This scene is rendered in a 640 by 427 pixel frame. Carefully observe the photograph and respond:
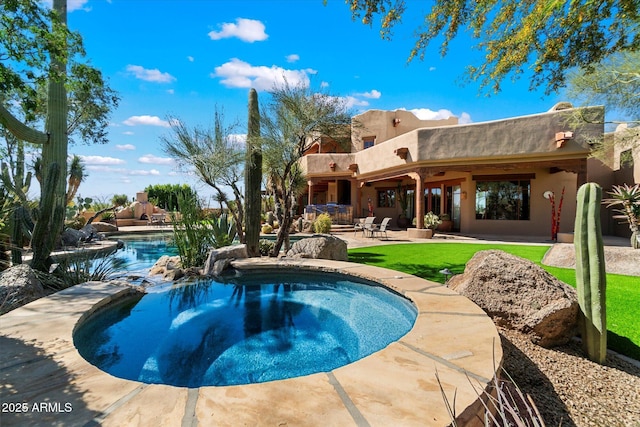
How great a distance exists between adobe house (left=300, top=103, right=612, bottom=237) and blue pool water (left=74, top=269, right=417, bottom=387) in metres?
5.34

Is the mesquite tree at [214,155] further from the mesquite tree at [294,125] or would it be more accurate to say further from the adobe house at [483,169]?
the adobe house at [483,169]

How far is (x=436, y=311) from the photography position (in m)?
3.64

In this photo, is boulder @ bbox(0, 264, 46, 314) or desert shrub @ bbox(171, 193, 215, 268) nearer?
boulder @ bbox(0, 264, 46, 314)

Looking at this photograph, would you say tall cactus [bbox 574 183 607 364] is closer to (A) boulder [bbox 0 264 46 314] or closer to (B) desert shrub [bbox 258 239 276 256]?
(A) boulder [bbox 0 264 46 314]

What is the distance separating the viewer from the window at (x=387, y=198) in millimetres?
22859

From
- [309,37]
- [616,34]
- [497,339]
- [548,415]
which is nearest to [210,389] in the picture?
[497,339]

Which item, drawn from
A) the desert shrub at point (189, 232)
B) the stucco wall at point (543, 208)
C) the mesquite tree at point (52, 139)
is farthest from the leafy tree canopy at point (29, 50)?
the stucco wall at point (543, 208)

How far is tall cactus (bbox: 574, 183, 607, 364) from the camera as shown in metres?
3.34

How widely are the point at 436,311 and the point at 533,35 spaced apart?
4.86 metres

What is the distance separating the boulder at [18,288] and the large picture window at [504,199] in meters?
18.1

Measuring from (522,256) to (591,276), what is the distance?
22.4ft

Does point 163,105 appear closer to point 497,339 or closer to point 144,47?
point 144,47

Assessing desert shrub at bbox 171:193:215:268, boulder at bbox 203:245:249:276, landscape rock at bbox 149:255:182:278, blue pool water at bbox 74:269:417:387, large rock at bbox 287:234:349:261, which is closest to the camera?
blue pool water at bbox 74:269:417:387

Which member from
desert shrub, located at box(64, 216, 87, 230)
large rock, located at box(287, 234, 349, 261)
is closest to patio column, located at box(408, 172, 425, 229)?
large rock, located at box(287, 234, 349, 261)
